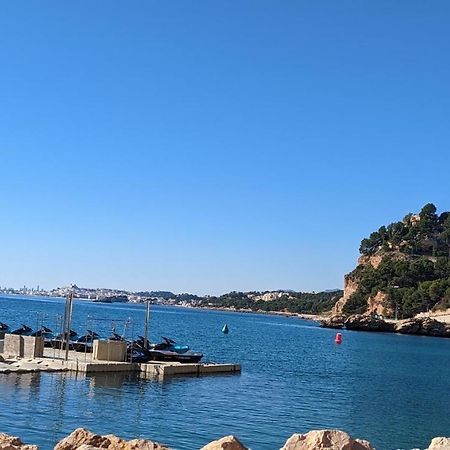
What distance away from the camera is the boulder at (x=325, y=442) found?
423 inches

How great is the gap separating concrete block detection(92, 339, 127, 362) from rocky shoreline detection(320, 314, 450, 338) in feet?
382

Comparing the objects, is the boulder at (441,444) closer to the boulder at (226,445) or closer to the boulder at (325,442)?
the boulder at (325,442)

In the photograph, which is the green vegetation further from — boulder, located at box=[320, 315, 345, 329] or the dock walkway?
the dock walkway

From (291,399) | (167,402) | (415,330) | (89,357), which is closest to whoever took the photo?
(167,402)

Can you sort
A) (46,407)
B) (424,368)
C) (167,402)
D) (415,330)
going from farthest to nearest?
1. (415,330)
2. (424,368)
3. (167,402)
4. (46,407)

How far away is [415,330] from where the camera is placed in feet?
485

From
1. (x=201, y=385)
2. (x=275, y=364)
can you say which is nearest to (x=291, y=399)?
(x=201, y=385)

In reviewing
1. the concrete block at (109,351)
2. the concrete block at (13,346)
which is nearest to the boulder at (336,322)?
the concrete block at (109,351)

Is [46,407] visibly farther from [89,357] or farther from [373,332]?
[373,332]

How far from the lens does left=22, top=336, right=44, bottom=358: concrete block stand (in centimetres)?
4038

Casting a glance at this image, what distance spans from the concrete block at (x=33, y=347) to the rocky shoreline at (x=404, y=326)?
119 metres

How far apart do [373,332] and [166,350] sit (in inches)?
4201

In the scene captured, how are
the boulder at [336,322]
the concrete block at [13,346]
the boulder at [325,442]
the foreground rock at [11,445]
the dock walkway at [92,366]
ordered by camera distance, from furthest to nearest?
1. the boulder at [336,322]
2. the concrete block at [13,346]
3. the dock walkway at [92,366]
4. the foreground rock at [11,445]
5. the boulder at [325,442]

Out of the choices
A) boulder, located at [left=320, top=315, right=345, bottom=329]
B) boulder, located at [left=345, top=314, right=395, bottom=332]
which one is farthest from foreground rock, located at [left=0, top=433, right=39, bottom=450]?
boulder, located at [left=320, top=315, right=345, bottom=329]
